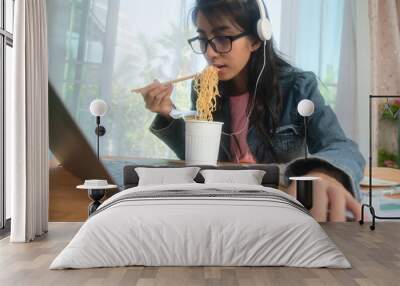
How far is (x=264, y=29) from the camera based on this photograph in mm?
7152

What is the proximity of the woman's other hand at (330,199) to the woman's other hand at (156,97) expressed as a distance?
1891 mm

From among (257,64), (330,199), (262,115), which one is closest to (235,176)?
(262,115)

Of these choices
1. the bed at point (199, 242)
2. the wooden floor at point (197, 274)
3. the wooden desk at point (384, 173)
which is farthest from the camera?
the wooden desk at point (384, 173)

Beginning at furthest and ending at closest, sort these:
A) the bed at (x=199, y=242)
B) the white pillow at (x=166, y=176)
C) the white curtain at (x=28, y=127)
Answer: the white pillow at (x=166, y=176) → the white curtain at (x=28, y=127) → the bed at (x=199, y=242)

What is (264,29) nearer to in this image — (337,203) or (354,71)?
(354,71)

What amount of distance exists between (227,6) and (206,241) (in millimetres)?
3923

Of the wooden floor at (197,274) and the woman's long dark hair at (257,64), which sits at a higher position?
the woman's long dark hair at (257,64)

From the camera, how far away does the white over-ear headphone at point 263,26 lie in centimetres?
715

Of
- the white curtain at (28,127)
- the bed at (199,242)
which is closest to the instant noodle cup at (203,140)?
the white curtain at (28,127)

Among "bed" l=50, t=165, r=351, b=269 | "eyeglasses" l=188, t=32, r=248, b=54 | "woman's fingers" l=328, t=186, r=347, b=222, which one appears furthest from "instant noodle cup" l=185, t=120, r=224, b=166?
"bed" l=50, t=165, r=351, b=269

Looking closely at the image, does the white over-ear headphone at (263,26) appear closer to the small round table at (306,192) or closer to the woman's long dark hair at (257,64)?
Answer: the woman's long dark hair at (257,64)

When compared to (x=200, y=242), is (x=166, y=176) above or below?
above

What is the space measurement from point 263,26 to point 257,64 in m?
0.48

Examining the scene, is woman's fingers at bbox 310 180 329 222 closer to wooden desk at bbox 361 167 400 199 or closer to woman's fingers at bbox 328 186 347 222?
woman's fingers at bbox 328 186 347 222
